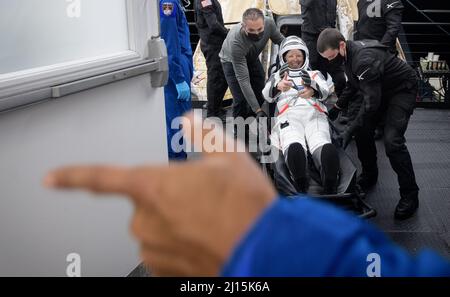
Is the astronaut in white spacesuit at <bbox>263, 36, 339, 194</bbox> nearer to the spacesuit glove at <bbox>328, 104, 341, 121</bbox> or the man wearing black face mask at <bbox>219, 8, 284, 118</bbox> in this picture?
the spacesuit glove at <bbox>328, 104, 341, 121</bbox>

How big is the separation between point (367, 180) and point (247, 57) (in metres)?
1.62

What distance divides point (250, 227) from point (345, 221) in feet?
0.36

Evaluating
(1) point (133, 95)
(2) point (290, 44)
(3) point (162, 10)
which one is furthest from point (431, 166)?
(1) point (133, 95)

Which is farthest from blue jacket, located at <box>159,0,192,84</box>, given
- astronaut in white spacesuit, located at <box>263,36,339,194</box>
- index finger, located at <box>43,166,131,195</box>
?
index finger, located at <box>43,166,131,195</box>

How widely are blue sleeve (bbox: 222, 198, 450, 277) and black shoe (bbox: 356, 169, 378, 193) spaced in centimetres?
396

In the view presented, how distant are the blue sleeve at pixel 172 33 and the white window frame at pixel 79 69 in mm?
1340

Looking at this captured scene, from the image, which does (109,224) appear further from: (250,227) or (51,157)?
(250,227)

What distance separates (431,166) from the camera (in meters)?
4.94

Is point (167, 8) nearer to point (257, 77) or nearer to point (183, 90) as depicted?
point (183, 90)

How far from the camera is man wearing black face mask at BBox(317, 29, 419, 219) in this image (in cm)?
362

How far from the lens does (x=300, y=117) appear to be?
4.00m

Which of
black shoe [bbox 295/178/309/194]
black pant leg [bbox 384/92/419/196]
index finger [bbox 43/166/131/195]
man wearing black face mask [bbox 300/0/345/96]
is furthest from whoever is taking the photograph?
man wearing black face mask [bbox 300/0/345/96]
